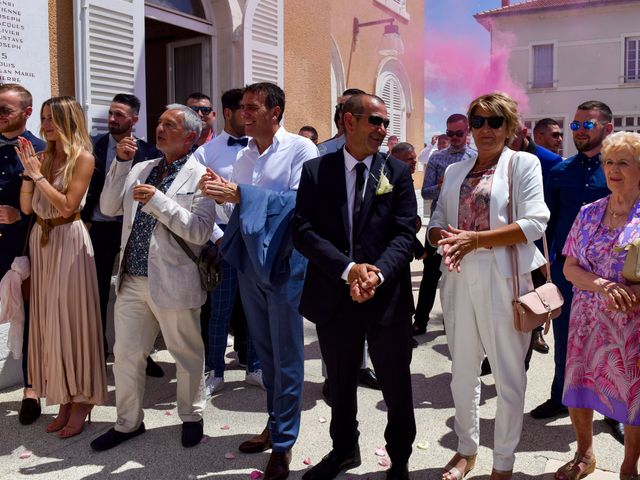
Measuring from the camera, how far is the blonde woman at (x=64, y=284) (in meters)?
3.95

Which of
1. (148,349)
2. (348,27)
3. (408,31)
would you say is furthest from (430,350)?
(408,31)

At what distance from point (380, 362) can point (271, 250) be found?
2.66ft

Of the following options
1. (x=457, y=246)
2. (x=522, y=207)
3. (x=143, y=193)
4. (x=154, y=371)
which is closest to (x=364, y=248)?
(x=457, y=246)

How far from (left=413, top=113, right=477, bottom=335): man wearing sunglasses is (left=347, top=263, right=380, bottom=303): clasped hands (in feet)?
9.85

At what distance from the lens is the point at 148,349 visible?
12.7 ft

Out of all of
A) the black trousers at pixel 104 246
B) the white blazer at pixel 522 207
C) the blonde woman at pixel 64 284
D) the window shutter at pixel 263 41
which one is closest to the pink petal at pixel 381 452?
the white blazer at pixel 522 207

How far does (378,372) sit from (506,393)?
2.08 feet

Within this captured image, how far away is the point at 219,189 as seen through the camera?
3.32 metres

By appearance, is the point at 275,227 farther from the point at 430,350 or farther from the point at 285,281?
the point at 430,350

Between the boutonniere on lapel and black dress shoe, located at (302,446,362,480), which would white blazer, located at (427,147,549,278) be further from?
black dress shoe, located at (302,446,362,480)

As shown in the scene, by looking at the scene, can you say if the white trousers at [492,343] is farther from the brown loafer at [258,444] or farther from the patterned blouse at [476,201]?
the brown loafer at [258,444]

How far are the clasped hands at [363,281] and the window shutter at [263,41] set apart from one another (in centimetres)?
571

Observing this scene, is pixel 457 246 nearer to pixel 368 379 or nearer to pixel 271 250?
pixel 271 250

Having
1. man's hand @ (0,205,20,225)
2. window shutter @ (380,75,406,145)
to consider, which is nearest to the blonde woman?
man's hand @ (0,205,20,225)
